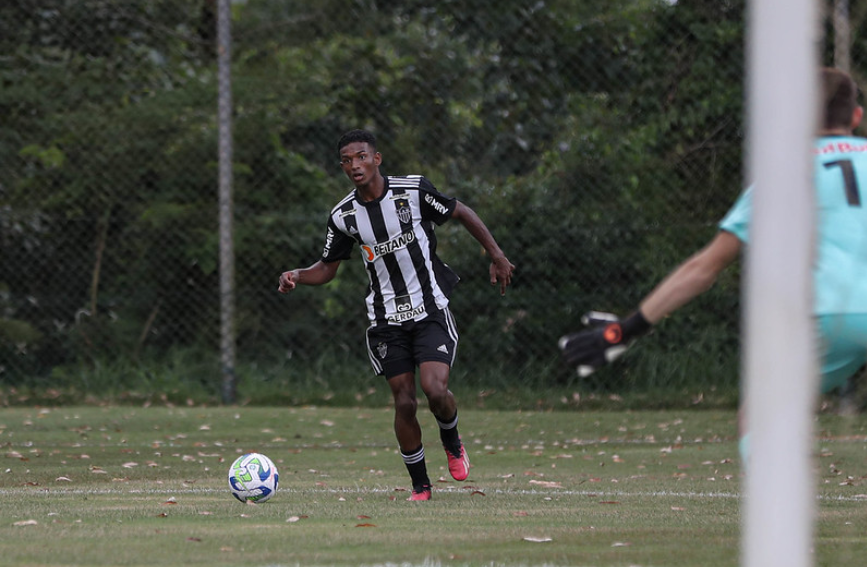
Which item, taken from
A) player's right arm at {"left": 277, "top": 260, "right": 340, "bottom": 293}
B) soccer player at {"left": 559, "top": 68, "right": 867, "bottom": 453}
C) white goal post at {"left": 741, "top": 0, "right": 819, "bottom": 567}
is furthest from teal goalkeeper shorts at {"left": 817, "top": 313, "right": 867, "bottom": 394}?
player's right arm at {"left": 277, "top": 260, "right": 340, "bottom": 293}

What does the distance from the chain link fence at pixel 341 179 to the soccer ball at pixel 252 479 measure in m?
7.97

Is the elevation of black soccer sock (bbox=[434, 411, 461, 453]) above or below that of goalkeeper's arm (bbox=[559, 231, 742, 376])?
below

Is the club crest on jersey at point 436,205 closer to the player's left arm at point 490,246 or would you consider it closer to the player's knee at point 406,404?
the player's left arm at point 490,246

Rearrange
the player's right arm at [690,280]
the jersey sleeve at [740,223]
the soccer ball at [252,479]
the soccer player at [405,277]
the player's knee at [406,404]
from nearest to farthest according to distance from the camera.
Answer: the player's right arm at [690,280] → the jersey sleeve at [740,223] → the soccer ball at [252,479] → the player's knee at [406,404] → the soccer player at [405,277]

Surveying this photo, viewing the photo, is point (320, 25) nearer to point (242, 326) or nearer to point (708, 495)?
point (242, 326)

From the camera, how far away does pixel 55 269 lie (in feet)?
51.2

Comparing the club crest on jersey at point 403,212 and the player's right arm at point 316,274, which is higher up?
the club crest on jersey at point 403,212

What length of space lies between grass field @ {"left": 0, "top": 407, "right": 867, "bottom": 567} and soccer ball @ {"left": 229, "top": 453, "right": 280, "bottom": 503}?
11 cm

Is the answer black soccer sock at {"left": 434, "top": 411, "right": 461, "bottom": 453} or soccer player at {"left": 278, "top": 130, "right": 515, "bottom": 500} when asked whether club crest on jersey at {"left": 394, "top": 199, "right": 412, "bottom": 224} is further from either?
black soccer sock at {"left": 434, "top": 411, "right": 461, "bottom": 453}

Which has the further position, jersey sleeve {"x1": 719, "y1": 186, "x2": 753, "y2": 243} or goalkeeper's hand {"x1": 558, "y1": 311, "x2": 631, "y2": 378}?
jersey sleeve {"x1": 719, "y1": 186, "x2": 753, "y2": 243}

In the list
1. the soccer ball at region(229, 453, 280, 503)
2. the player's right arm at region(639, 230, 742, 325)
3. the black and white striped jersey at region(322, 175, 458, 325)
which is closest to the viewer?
the player's right arm at region(639, 230, 742, 325)

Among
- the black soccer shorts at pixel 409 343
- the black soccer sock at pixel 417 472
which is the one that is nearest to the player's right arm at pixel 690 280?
the black soccer sock at pixel 417 472

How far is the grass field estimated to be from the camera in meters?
5.52

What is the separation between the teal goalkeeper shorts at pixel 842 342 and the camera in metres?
4.93
